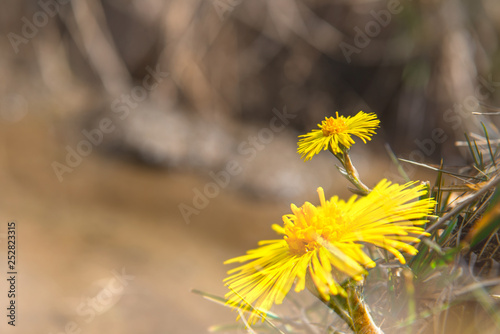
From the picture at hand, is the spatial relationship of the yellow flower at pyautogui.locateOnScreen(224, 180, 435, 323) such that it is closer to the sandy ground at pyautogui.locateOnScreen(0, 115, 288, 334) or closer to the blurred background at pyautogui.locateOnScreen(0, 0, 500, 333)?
the sandy ground at pyautogui.locateOnScreen(0, 115, 288, 334)

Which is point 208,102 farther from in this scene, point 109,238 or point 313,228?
point 313,228

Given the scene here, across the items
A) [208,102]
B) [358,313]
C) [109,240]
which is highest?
[208,102]

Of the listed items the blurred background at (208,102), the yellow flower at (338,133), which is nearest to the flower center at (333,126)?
the yellow flower at (338,133)

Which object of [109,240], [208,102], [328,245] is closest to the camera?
[328,245]

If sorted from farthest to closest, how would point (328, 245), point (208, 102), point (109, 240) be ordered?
point (208, 102) < point (109, 240) < point (328, 245)

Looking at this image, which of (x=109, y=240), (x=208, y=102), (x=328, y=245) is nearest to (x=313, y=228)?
(x=328, y=245)

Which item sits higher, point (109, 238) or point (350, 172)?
point (109, 238)

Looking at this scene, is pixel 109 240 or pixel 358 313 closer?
pixel 358 313
